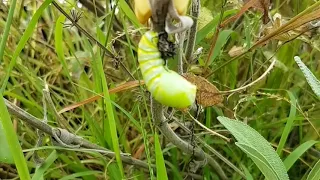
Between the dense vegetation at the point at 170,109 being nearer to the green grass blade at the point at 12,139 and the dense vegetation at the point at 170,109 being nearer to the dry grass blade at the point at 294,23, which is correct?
the dry grass blade at the point at 294,23

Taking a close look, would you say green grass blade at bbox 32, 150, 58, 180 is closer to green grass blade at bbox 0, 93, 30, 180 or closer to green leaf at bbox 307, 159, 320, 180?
green grass blade at bbox 0, 93, 30, 180

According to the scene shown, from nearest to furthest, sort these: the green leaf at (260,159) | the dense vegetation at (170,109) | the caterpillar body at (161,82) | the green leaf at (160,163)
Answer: the caterpillar body at (161,82) < the green leaf at (260,159) < the green leaf at (160,163) < the dense vegetation at (170,109)

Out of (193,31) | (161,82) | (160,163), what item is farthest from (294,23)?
(161,82)

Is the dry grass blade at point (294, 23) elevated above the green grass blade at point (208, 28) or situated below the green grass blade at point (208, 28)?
above

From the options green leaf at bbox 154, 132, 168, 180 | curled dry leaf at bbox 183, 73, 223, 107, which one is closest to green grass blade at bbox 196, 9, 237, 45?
curled dry leaf at bbox 183, 73, 223, 107

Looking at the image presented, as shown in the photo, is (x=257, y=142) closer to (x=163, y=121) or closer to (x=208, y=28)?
(x=163, y=121)

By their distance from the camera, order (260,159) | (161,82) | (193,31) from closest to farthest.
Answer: (161,82), (260,159), (193,31)

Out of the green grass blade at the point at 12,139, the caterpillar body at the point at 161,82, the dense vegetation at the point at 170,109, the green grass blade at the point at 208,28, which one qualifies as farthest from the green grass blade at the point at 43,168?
the caterpillar body at the point at 161,82

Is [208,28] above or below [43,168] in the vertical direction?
above

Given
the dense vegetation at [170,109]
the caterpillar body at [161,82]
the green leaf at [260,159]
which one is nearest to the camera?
the caterpillar body at [161,82]
